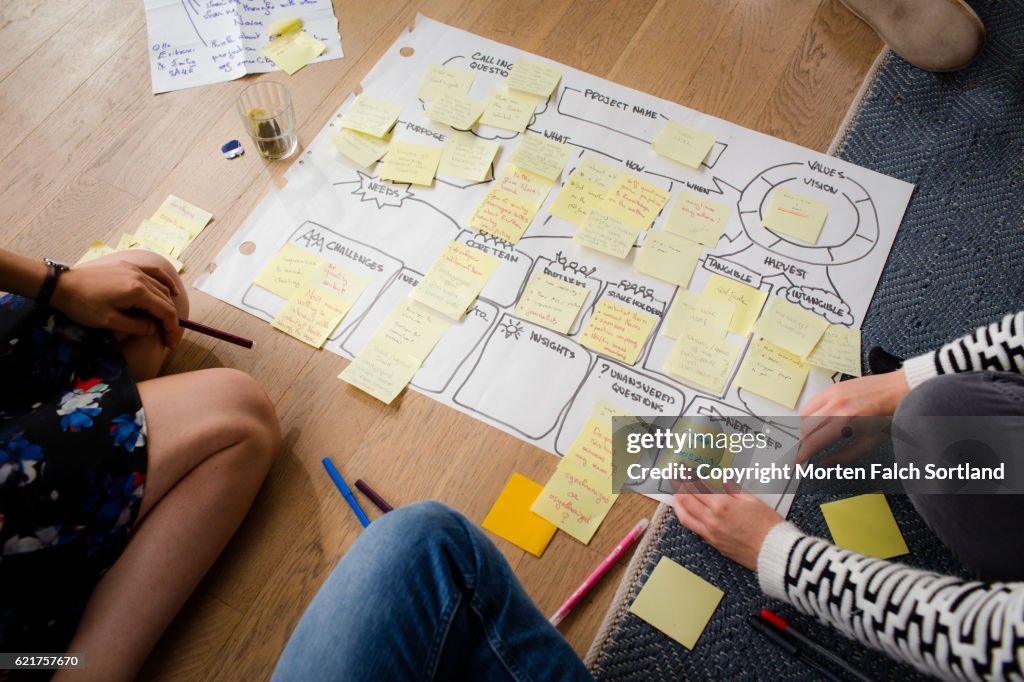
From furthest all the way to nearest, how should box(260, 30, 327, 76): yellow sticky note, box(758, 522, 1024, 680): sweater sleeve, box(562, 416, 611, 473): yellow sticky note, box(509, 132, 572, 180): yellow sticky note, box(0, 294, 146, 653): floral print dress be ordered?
box(260, 30, 327, 76): yellow sticky note, box(509, 132, 572, 180): yellow sticky note, box(562, 416, 611, 473): yellow sticky note, box(0, 294, 146, 653): floral print dress, box(758, 522, 1024, 680): sweater sleeve

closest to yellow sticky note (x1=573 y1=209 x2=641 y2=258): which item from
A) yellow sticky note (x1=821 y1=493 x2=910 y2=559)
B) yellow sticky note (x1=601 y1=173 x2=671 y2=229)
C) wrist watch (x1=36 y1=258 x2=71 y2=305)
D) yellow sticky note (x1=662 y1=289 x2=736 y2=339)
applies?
yellow sticky note (x1=601 y1=173 x2=671 y2=229)

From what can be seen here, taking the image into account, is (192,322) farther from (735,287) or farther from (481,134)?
(735,287)

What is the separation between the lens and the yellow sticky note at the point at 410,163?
118cm

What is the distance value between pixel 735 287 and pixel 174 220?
88cm

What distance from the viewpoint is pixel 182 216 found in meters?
1.18

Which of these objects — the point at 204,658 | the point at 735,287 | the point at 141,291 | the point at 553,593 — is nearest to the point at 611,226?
the point at 735,287

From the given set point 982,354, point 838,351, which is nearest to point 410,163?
point 838,351

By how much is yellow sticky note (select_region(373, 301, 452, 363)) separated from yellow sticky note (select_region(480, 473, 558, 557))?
0.23 m

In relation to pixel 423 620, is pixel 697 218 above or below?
above

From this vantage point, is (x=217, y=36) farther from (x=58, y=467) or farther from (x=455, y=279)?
(x=58, y=467)

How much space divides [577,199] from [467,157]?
0.65 ft

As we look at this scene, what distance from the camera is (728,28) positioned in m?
1.32

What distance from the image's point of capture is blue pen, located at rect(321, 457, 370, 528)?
0.94 meters

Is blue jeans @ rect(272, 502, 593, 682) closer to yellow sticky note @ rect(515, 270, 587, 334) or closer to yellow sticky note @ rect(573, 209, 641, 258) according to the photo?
yellow sticky note @ rect(515, 270, 587, 334)
